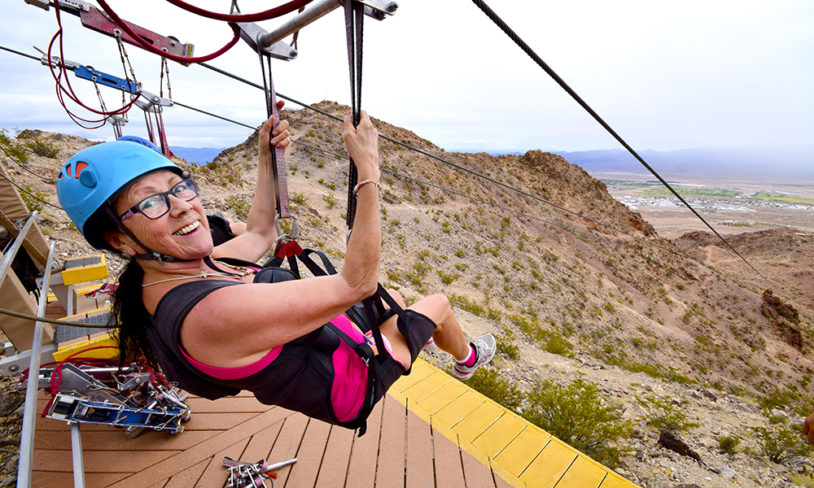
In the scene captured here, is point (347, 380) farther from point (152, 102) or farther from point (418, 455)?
point (152, 102)

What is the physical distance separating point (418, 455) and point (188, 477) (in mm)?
1593

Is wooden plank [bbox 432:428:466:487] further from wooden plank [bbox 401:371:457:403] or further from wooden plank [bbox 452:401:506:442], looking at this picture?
wooden plank [bbox 401:371:457:403]

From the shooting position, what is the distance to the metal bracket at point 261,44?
1.76 meters

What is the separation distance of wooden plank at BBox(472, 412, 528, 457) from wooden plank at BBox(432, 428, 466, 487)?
22 centimetres

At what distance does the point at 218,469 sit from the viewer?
7.81ft

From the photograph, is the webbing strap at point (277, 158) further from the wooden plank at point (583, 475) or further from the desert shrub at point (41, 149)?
the desert shrub at point (41, 149)

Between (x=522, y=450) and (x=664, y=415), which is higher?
(x=522, y=450)

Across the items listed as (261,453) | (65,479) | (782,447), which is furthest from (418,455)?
(782,447)

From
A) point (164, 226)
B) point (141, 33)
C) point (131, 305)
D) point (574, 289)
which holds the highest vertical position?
point (141, 33)

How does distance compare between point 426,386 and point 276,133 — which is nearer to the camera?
point 276,133

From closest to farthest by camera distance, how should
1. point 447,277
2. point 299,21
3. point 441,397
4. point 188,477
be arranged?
point 299,21 → point 188,477 → point 441,397 → point 447,277

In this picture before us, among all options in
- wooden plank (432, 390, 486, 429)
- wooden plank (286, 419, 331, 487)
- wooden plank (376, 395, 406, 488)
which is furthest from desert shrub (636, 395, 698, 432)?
wooden plank (286, 419, 331, 487)

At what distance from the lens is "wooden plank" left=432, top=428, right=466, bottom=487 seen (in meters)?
2.46

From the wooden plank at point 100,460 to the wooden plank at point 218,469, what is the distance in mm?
327
